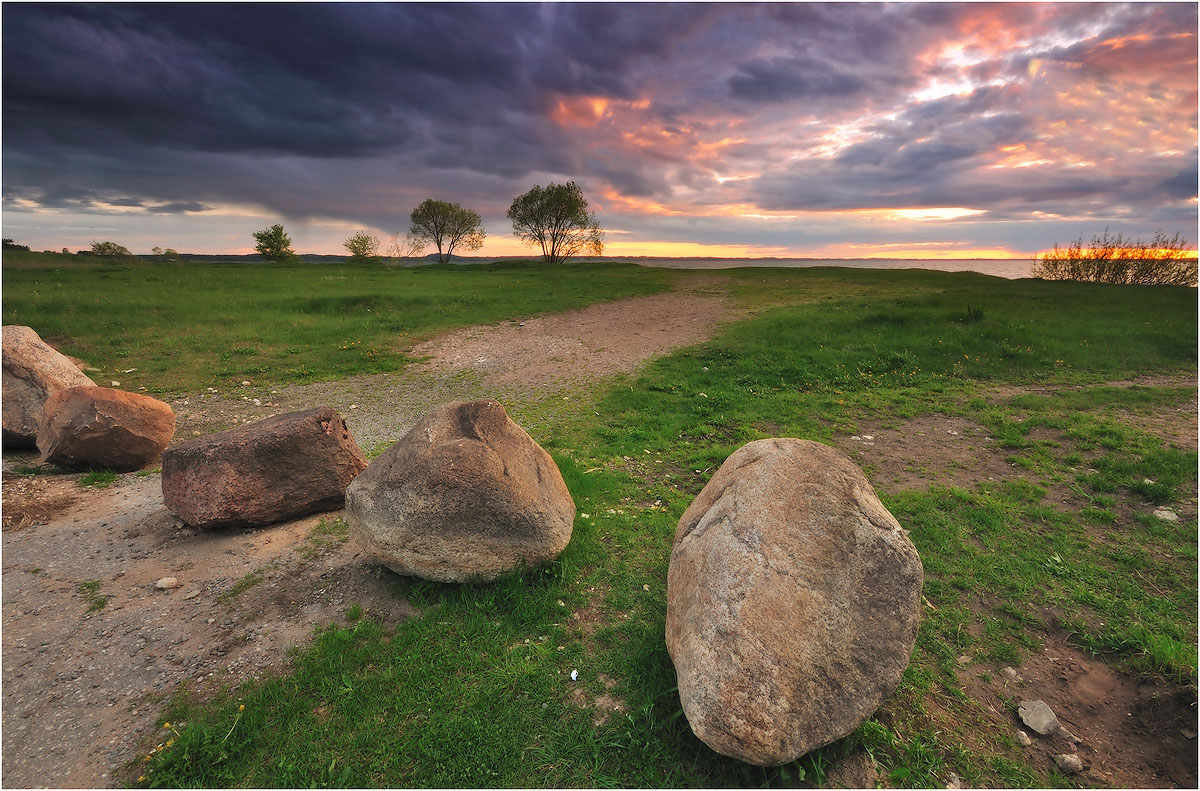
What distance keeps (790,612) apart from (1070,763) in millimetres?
2715

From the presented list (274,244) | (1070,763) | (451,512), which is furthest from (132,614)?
(274,244)

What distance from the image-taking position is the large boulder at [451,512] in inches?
226

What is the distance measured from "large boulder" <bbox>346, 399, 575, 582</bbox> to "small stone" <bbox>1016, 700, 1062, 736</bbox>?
15.6 feet

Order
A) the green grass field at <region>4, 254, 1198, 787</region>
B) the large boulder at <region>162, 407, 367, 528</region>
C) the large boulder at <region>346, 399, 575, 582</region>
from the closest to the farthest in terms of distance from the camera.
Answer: the green grass field at <region>4, 254, 1198, 787</region> → the large boulder at <region>346, 399, 575, 582</region> → the large boulder at <region>162, 407, 367, 528</region>

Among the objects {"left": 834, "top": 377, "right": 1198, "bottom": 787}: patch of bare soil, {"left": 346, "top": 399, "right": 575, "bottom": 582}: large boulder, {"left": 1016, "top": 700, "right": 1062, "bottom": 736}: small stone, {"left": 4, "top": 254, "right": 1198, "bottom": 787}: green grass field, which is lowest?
{"left": 834, "top": 377, "right": 1198, "bottom": 787}: patch of bare soil

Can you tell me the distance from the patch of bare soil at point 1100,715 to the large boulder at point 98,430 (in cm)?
1280

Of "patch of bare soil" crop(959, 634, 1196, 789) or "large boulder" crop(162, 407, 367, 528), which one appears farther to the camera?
"large boulder" crop(162, 407, 367, 528)

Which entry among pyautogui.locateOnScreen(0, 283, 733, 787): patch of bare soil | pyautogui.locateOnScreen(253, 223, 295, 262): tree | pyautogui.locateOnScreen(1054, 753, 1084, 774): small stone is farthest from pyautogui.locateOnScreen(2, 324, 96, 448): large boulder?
pyautogui.locateOnScreen(253, 223, 295, 262): tree

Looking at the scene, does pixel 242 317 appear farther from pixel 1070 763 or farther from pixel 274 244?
pixel 274 244

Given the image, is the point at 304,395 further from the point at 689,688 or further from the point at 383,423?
the point at 689,688

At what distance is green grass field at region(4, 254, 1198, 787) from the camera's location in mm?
4090

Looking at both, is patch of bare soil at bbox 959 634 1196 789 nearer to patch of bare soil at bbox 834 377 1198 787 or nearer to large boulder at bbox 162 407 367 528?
patch of bare soil at bbox 834 377 1198 787

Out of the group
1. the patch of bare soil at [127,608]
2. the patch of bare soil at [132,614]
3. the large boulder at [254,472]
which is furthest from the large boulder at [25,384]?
the large boulder at [254,472]

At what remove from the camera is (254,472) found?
6.94 m
